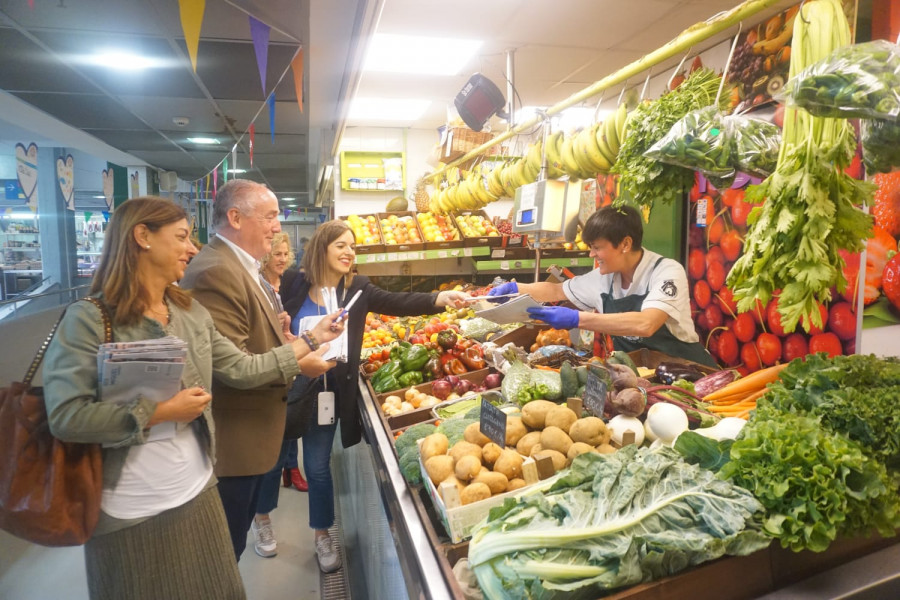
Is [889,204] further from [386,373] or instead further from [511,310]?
[386,373]

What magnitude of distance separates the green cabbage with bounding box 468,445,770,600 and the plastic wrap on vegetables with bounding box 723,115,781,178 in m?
1.00

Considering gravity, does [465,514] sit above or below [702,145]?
below

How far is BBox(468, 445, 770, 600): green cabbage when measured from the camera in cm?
117

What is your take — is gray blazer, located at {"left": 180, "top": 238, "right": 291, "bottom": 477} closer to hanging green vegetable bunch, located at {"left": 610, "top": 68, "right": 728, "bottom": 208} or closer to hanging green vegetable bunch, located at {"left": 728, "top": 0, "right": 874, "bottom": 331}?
hanging green vegetable bunch, located at {"left": 610, "top": 68, "right": 728, "bottom": 208}

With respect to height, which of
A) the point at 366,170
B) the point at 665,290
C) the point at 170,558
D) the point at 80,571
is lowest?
the point at 80,571

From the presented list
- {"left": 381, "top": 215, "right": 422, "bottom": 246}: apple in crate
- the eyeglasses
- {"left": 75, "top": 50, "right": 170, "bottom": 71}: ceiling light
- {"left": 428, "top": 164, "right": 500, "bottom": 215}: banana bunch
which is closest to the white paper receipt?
the eyeglasses

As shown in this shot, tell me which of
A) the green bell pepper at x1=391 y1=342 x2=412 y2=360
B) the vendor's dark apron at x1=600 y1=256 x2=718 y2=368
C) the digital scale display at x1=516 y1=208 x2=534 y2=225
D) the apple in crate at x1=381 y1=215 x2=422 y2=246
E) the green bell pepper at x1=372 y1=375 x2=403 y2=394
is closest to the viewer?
the digital scale display at x1=516 y1=208 x2=534 y2=225

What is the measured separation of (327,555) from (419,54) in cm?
377

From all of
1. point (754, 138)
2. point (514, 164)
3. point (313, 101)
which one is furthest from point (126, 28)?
point (754, 138)

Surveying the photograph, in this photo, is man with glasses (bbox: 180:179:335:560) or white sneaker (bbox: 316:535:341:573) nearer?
man with glasses (bbox: 180:179:335:560)

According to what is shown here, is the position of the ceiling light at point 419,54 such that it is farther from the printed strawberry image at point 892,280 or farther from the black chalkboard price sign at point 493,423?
the printed strawberry image at point 892,280

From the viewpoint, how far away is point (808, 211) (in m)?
1.27

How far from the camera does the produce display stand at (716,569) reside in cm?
121

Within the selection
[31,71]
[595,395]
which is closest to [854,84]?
[595,395]
